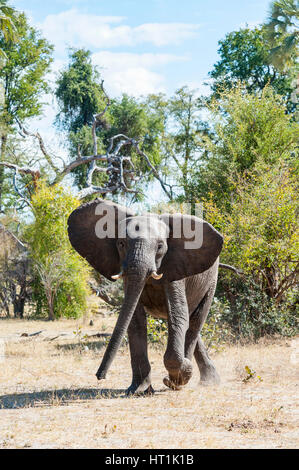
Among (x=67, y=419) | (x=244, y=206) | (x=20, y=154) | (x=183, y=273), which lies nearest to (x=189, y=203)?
(x=244, y=206)

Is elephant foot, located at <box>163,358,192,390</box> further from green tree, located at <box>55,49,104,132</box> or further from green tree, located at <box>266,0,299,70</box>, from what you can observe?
green tree, located at <box>55,49,104,132</box>

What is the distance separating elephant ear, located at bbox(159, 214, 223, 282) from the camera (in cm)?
648

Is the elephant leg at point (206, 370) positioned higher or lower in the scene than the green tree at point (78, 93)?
lower

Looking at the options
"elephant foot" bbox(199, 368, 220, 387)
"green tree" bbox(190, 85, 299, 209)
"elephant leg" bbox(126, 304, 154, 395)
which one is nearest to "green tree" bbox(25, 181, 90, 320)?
"green tree" bbox(190, 85, 299, 209)

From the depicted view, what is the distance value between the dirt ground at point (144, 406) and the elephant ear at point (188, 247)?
1.48 m

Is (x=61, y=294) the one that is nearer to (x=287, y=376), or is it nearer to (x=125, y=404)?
(x=287, y=376)

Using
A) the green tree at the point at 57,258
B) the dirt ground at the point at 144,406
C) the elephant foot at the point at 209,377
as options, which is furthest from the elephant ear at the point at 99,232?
the green tree at the point at 57,258

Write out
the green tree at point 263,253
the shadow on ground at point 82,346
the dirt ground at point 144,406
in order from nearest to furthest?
the dirt ground at point 144,406, the shadow on ground at point 82,346, the green tree at point 263,253

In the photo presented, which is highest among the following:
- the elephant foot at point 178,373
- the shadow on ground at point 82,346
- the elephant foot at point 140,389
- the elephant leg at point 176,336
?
the elephant leg at point 176,336

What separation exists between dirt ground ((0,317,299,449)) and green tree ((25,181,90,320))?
28.3ft

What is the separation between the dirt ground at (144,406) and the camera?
14.9 ft

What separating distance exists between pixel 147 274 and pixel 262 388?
8.78ft

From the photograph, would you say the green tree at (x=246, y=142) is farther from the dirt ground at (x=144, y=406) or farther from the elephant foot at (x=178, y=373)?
the elephant foot at (x=178, y=373)

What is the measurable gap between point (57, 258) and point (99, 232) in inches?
496
